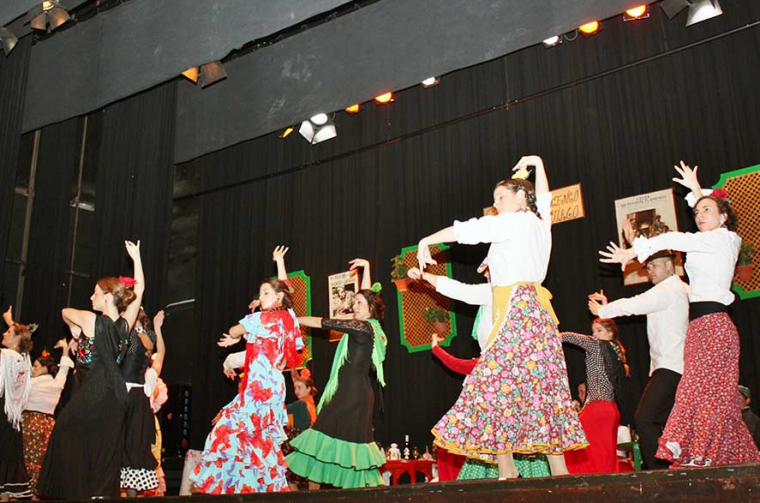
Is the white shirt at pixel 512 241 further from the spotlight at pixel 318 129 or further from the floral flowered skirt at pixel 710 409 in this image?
the spotlight at pixel 318 129

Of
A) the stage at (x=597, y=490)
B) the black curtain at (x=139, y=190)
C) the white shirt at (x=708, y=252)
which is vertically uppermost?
the black curtain at (x=139, y=190)

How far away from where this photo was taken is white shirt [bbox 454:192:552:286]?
371 centimetres

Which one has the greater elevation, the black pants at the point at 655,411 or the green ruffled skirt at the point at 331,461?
the black pants at the point at 655,411

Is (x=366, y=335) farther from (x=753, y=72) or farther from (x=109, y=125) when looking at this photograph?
(x=109, y=125)

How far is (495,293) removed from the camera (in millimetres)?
3795

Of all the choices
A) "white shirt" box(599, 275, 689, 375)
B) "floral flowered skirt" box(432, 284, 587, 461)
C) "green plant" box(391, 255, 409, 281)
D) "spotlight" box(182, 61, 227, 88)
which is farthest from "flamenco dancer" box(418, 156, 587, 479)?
"green plant" box(391, 255, 409, 281)

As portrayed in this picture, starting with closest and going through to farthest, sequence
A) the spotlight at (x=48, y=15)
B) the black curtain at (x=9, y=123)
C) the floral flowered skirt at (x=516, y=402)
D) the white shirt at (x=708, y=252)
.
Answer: the floral flowered skirt at (x=516, y=402), the white shirt at (x=708, y=252), the spotlight at (x=48, y=15), the black curtain at (x=9, y=123)

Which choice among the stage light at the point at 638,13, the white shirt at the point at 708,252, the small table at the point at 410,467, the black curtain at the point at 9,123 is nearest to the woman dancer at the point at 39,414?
the black curtain at the point at 9,123

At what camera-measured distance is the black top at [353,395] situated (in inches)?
215

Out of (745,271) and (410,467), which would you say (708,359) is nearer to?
(745,271)

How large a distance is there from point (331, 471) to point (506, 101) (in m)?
4.88

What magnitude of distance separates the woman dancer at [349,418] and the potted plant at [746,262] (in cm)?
319

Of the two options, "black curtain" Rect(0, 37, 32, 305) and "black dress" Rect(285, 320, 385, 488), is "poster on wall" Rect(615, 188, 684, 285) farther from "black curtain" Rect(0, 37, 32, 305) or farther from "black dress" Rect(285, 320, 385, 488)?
"black curtain" Rect(0, 37, 32, 305)

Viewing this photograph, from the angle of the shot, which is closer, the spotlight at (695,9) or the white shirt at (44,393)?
the white shirt at (44,393)
